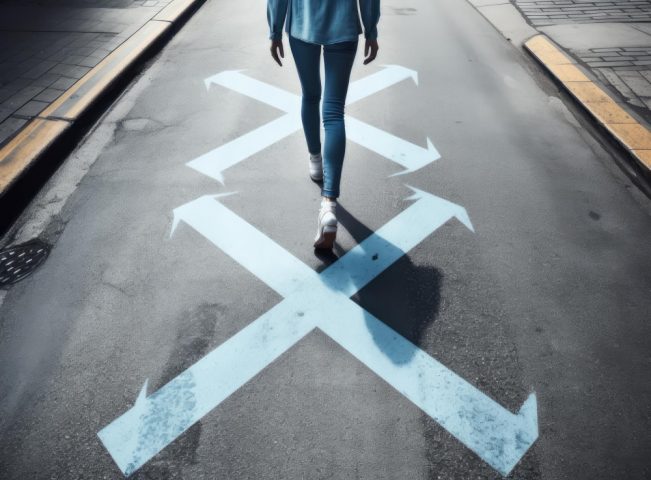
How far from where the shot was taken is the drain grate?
261cm

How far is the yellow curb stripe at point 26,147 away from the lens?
315cm

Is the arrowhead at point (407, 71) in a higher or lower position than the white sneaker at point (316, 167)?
higher

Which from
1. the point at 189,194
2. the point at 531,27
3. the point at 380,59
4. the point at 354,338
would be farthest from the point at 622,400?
the point at 531,27

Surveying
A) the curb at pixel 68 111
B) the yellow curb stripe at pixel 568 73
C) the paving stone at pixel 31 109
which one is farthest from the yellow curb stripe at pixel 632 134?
the paving stone at pixel 31 109

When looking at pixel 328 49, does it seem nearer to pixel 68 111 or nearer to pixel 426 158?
pixel 426 158

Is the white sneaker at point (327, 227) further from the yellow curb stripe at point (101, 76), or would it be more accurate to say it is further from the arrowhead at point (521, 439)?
the yellow curb stripe at point (101, 76)

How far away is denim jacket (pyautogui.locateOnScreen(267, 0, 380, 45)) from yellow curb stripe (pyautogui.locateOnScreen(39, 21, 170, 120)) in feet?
8.42

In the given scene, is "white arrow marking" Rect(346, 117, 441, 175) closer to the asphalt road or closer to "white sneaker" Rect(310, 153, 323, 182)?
the asphalt road

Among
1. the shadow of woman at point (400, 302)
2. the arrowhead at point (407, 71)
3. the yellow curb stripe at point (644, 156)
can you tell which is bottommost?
the shadow of woman at point (400, 302)

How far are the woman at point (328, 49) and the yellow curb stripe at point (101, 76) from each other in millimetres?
2489

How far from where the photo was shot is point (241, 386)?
2.04 m

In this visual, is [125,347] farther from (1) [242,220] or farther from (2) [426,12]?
(2) [426,12]

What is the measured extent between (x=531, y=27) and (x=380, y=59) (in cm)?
245

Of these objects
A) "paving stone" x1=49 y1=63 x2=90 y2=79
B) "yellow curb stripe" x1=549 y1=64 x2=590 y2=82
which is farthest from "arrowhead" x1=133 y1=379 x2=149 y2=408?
"yellow curb stripe" x1=549 y1=64 x2=590 y2=82
